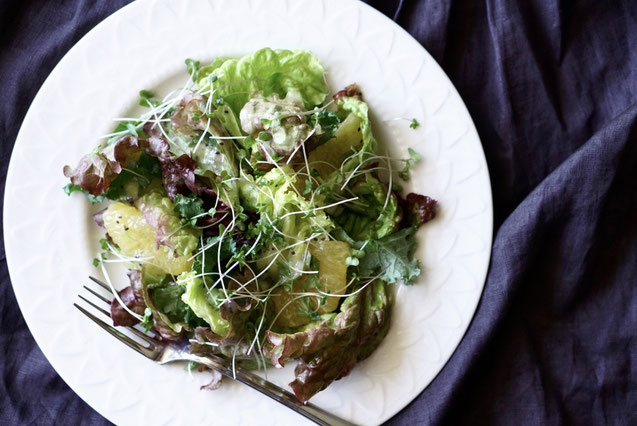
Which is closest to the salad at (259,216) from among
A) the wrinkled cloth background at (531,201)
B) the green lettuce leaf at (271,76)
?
the green lettuce leaf at (271,76)

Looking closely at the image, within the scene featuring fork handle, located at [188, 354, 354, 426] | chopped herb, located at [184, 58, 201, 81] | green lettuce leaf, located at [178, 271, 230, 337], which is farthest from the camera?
chopped herb, located at [184, 58, 201, 81]

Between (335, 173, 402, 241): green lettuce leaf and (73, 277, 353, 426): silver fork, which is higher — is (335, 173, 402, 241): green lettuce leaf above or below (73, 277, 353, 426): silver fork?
above

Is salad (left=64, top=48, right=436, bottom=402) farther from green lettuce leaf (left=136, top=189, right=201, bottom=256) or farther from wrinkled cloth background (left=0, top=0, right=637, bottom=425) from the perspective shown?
wrinkled cloth background (left=0, top=0, right=637, bottom=425)

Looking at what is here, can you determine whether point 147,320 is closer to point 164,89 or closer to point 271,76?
point 164,89

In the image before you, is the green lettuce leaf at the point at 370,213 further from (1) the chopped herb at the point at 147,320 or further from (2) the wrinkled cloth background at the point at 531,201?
(1) the chopped herb at the point at 147,320

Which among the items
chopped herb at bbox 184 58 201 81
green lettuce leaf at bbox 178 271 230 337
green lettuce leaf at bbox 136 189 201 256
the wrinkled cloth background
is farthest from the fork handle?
chopped herb at bbox 184 58 201 81


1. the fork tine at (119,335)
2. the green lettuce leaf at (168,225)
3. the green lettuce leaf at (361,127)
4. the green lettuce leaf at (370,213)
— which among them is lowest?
the fork tine at (119,335)
